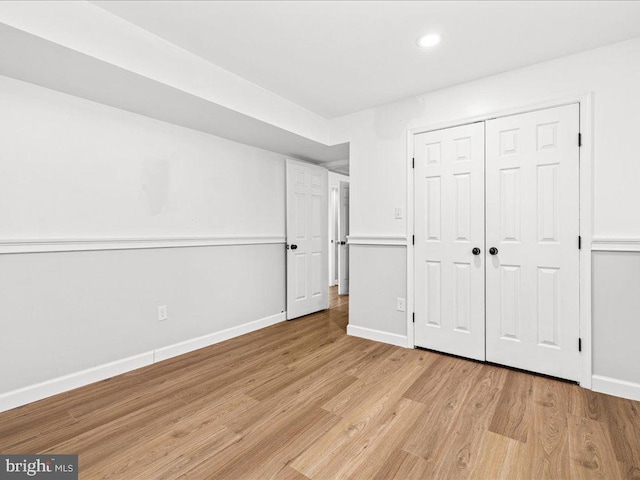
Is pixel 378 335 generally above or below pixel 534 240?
below

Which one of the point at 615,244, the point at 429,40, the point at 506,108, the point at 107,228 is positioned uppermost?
the point at 429,40

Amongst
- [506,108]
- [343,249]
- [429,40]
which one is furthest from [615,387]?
[343,249]

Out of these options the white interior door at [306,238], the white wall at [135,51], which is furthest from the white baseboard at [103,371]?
the white wall at [135,51]

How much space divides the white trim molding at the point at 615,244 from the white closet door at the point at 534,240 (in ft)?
0.37

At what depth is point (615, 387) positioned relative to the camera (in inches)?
82.0

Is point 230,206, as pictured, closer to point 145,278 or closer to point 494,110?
point 145,278

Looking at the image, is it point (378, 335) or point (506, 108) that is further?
point (378, 335)

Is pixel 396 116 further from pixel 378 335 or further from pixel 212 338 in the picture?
pixel 212 338

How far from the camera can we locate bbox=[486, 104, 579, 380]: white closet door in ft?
7.40

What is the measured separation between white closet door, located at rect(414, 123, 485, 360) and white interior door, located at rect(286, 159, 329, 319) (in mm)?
1581

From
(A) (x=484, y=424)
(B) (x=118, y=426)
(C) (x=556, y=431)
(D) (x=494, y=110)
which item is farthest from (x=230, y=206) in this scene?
(C) (x=556, y=431)

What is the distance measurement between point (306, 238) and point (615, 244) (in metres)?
2.95

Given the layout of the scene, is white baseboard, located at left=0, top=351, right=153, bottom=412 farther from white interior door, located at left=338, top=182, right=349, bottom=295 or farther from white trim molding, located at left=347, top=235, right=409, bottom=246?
white interior door, located at left=338, top=182, right=349, bottom=295

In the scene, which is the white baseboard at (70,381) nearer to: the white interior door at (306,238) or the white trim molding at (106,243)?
the white trim molding at (106,243)
